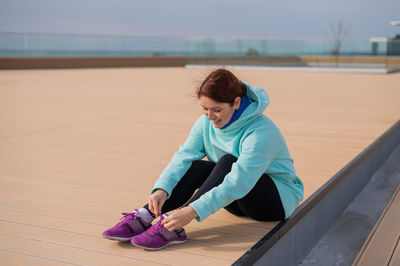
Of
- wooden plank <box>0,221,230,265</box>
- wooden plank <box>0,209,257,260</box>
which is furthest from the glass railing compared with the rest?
wooden plank <box>0,221,230,265</box>

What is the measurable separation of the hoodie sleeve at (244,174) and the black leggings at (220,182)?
0.29 ft

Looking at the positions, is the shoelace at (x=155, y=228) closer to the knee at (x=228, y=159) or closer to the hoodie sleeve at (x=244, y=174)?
the hoodie sleeve at (x=244, y=174)

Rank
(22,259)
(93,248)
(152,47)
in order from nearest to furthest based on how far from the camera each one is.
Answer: (22,259)
(93,248)
(152,47)

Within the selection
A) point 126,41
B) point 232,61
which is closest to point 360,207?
point 232,61

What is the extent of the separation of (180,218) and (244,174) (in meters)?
0.35

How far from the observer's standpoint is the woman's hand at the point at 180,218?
2.18m

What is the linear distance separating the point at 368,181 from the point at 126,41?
19.1 metres

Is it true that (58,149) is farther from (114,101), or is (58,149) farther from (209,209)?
(114,101)

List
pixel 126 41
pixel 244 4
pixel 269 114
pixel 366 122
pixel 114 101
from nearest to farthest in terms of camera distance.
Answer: pixel 366 122 → pixel 269 114 → pixel 114 101 → pixel 126 41 → pixel 244 4

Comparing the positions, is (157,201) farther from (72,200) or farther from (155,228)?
(72,200)

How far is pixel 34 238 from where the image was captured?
2.39 meters

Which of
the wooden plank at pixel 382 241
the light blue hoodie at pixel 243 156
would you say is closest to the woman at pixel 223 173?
the light blue hoodie at pixel 243 156

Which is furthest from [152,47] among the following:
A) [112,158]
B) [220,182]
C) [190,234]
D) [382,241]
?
[220,182]

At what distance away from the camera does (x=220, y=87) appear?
221 centimetres
